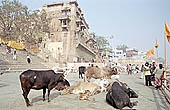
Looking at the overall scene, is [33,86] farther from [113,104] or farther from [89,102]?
[113,104]

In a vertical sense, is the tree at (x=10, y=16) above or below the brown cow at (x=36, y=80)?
above

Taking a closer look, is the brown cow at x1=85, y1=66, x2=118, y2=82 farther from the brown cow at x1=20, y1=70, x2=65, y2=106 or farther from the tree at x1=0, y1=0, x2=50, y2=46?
the tree at x1=0, y1=0, x2=50, y2=46

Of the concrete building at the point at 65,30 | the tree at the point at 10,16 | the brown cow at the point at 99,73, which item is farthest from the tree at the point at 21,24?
the brown cow at the point at 99,73

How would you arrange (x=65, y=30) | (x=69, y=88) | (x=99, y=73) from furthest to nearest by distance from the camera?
(x=65, y=30) < (x=99, y=73) < (x=69, y=88)

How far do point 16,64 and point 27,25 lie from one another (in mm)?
18681

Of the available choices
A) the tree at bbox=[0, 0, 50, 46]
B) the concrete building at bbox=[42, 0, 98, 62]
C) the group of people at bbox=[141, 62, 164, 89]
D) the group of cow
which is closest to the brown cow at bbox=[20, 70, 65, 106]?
the group of cow

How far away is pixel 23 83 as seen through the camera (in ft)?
19.9

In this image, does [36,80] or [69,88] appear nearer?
[36,80]

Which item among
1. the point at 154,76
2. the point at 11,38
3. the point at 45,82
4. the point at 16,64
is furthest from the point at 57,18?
the point at 45,82

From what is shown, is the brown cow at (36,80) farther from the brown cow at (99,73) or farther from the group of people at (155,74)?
the group of people at (155,74)

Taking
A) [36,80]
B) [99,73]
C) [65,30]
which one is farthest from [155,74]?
[65,30]

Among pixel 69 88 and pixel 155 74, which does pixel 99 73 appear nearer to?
pixel 69 88

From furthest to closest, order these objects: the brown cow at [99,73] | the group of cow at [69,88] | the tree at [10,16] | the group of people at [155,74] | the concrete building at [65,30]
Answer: the concrete building at [65,30] → the tree at [10,16] → the group of people at [155,74] → the brown cow at [99,73] → the group of cow at [69,88]

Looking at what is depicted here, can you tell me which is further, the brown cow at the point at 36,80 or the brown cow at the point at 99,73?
the brown cow at the point at 99,73
